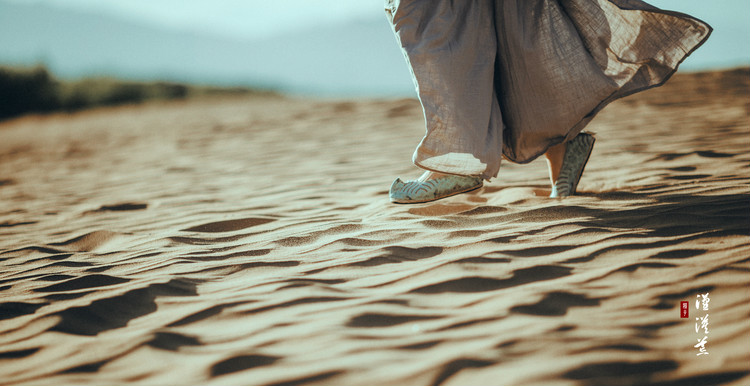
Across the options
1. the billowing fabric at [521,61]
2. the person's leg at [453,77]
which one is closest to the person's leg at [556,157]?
the billowing fabric at [521,61]

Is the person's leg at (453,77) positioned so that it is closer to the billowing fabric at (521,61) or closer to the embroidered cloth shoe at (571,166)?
the billowing fabric at (521,61)

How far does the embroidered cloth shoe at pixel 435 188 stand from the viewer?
2.24m

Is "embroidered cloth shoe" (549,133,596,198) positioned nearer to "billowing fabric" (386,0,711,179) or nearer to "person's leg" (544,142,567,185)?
"person's leg" (544,142,567,185)

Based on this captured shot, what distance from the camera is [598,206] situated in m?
2.14

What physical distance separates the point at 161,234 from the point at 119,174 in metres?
2.46

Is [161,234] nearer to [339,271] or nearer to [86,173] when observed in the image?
[339,271]

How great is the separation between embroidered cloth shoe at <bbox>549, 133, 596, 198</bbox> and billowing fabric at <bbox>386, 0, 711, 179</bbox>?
0.42 feet

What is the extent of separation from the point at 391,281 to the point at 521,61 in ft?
3.69

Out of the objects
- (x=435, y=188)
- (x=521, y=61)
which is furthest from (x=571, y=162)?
(x=435, y=188)

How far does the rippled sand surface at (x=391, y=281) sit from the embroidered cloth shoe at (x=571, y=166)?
0.12 metres

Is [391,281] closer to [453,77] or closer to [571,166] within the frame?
[453,77]

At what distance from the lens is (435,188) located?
2266 mm

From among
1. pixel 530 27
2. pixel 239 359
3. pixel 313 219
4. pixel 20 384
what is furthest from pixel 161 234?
pixel 530 27

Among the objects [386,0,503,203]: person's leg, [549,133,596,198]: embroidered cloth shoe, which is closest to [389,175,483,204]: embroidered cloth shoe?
[386,0,503,203]: person's leg
